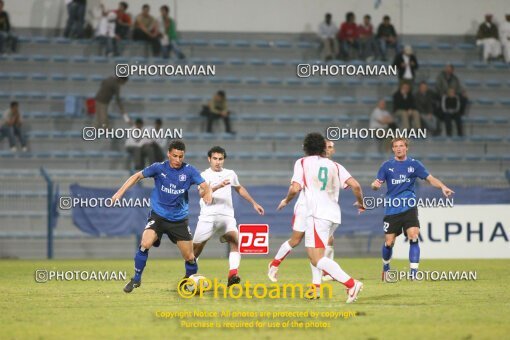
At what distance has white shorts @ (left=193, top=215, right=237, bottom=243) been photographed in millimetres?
15477

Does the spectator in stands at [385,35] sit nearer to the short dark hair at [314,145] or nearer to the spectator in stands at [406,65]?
the spectator in stands at [406,65]

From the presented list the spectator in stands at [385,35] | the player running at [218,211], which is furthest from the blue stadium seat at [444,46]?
the player running at [218,211]

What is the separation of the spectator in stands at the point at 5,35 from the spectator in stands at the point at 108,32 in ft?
8.85

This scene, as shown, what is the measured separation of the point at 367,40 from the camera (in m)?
33.8

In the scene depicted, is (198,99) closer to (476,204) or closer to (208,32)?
(208,32)

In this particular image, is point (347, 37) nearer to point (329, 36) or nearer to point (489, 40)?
point (329, 36)

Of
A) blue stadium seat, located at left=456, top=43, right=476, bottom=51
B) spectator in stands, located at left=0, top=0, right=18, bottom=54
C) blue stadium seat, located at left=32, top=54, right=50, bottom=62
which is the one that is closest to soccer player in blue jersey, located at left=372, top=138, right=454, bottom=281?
blue stadium seat, located at left=32, top=54, right=50, bottom=62

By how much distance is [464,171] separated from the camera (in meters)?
31.3

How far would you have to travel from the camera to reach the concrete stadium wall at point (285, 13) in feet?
109

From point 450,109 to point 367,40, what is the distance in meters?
3.93

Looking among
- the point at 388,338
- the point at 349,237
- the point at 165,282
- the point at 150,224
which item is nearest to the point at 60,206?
the point at 349,237

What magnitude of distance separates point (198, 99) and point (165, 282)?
16.1 metres

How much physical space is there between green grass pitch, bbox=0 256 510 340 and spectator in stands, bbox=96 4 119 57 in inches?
580

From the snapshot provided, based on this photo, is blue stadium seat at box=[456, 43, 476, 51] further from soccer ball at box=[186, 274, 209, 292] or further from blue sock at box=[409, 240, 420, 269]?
soccer ball at box=[186, 274, 209, 292]
